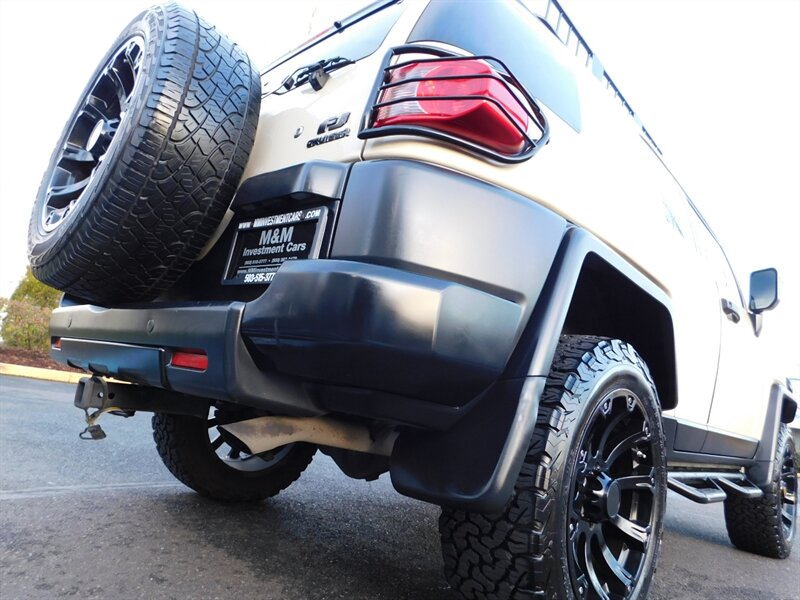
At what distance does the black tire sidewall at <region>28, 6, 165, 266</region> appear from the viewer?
1478 millimetres

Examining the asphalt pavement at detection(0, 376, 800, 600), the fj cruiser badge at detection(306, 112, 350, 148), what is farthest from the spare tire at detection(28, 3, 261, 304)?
the asphalt pavement at detection(0, 376, 800, 600)

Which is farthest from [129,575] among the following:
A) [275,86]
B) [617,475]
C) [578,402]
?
[275,86]

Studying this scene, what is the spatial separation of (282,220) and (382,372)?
0.54 metres

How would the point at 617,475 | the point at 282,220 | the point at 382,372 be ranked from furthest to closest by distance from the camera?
the point at 617,475 < the point at 282,220 < the point at 382,372

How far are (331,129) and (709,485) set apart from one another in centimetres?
267

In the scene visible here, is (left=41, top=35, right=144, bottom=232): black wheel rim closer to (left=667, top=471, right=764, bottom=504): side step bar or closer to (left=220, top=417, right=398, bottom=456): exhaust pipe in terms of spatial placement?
(left=220, top=417, right=398, bottom=456): exhaust pipe

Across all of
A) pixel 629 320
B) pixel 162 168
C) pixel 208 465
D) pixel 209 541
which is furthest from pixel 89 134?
pixel 629 320

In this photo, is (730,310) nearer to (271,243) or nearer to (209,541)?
(271,243)

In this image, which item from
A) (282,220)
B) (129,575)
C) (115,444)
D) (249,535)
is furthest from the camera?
(115,444)

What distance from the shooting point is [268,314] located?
4.26ft

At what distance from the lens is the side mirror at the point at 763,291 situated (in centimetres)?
360

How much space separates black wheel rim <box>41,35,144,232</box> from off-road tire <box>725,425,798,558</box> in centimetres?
400

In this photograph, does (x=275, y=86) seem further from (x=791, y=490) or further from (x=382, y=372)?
(x=791, y=490)

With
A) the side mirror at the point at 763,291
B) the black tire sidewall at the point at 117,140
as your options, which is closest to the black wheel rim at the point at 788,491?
the side mirror at the point at 763,291
